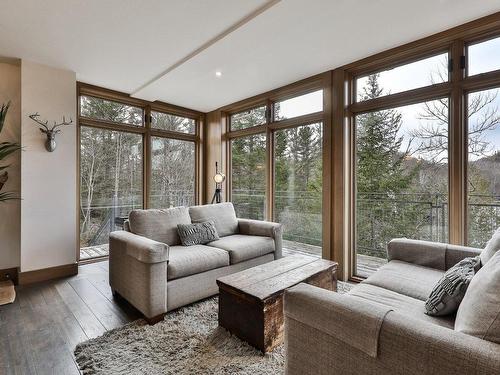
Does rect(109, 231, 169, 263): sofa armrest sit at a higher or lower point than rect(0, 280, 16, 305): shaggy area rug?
higher

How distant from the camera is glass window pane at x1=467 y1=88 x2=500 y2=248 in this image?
94.6 inches

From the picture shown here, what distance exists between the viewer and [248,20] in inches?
92.7

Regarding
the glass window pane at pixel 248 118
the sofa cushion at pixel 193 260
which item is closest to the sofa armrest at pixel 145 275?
the sofa cushion at pixel 193 260

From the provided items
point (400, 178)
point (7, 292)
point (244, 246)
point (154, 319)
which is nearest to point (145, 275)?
point (154, 319)

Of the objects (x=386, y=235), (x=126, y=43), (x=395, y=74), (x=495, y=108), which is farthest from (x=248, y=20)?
(x=386, y=235)

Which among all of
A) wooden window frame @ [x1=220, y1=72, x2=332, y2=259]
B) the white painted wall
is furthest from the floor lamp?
the white painted wall

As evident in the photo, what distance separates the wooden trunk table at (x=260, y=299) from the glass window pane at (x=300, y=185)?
4.61ft

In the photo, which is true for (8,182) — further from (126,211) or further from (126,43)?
(126,43)

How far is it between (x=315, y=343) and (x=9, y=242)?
3856 millimetres

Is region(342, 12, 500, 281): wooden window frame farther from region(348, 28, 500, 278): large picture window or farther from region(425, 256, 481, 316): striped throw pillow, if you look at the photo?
region(425, 256, 481, 316): striped throw pillow

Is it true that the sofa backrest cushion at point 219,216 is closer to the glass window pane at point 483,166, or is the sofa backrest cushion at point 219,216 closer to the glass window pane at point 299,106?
the glass window pane at point 299,106

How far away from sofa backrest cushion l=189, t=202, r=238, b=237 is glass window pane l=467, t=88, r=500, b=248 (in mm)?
2561

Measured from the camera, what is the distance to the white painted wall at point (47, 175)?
3152mm

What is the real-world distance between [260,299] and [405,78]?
9.09 ft
